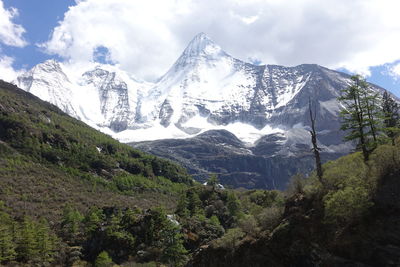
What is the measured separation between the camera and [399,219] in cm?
3528

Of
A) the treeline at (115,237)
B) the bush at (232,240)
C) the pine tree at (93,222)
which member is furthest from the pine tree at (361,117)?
the pine tree at (93,222)

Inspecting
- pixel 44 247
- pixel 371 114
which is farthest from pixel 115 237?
pixel 371 114

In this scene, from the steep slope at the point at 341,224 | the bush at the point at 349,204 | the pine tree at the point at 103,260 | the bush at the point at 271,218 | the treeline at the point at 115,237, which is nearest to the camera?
the steep slope at the point at 341,224

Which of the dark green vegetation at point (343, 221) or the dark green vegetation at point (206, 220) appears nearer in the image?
the dark green vegetation at point (343, 221)

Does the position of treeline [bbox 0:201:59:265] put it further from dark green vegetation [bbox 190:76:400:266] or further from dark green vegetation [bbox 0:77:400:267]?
dark green vegetation [bbox 190:76:400:266]

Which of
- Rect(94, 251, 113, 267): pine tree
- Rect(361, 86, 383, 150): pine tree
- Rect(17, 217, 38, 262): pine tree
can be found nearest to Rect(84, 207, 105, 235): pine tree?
Rect(94, 251, 113, 267): pine tree

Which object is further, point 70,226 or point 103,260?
point 70,226

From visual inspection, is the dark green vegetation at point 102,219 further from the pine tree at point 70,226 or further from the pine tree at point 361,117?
the pine tree at point 361,117

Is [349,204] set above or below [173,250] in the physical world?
above

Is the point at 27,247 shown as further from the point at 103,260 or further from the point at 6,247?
the point at 103,260

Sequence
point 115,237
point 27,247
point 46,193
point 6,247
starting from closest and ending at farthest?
point 6,247, point 27,247, point 115,237, point 46,193

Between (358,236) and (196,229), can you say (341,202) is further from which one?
(196,229)

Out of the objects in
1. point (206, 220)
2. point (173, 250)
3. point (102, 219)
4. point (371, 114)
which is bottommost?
point (173, 250)

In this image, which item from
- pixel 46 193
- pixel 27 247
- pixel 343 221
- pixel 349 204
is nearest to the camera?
pixel 349 204
